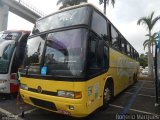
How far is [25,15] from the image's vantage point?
33594 mm

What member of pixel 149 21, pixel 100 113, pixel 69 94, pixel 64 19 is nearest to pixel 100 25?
pixel 64 19

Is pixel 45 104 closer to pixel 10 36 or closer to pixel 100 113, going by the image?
pixel 100 113

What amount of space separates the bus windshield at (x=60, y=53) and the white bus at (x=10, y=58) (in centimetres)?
232

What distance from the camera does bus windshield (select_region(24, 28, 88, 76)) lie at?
17.7ft

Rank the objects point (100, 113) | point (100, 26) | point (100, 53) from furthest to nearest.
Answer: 1. point (100, 113)
2. point (100, 26)
3. point (100, 53)

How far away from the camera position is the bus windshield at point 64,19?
5.99 meters

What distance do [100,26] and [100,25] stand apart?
4 cm

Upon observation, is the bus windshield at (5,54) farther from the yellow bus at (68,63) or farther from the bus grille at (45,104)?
the bus grille at (45,104)

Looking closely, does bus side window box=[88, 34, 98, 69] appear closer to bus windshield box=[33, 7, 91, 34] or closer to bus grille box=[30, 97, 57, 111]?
bus windshield box=[33, 7, 91, 34]

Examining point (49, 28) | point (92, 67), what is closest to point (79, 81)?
point (92, 67)

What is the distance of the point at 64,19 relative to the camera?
6.39m

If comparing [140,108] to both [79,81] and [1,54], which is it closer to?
[79,81]

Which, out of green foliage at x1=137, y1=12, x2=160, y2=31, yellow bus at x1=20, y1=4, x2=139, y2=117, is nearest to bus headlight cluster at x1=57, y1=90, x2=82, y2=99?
yellow bus at x1=20, y1=4, x2=139, y2=117

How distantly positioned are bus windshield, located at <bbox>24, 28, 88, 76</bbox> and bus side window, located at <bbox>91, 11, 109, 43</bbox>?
0.76m
